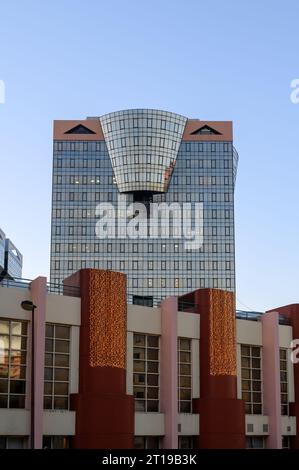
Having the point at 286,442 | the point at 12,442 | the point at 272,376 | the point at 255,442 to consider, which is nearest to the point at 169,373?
the point at 272,376

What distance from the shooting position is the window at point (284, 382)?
47.5m

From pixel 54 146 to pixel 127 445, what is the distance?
154234 millimetres

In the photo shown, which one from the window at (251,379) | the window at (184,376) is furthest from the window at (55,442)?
the window at (251,379)

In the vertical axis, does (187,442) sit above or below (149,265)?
below

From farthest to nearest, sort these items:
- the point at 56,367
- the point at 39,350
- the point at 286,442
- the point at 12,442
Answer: the point at 286,442 < the point at 56,367 < the point at 39,350 < the point at 12,442

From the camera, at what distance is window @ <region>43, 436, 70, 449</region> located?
36.8 m

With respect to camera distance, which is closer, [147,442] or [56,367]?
[56,367]

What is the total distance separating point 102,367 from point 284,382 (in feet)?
50.3

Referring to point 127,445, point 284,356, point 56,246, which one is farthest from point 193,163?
point 127,445

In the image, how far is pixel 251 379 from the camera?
4628 cm

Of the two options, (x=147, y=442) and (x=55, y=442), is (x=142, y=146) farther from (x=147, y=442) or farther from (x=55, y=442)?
(x=55, y=442)

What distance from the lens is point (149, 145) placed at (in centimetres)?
17938

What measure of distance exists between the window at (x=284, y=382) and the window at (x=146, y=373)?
1009 centimetres
